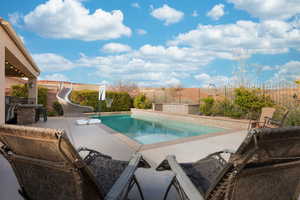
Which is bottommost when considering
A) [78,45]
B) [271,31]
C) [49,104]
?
[49,104]

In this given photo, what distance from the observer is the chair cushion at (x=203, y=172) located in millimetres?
1721

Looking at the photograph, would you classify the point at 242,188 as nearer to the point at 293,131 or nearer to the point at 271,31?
the point at 293,131

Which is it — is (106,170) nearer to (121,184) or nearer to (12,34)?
(121,184)

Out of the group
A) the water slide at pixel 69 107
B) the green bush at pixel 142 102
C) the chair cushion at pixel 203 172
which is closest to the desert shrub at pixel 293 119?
the chair cushion at pixel 203 172

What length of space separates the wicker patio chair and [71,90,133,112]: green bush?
12.0m

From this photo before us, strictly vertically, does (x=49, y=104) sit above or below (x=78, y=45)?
below

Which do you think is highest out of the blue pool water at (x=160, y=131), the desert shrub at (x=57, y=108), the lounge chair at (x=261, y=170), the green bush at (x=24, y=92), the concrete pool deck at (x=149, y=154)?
the green bush at (x=24, y=92)

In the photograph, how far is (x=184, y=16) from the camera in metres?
15.8

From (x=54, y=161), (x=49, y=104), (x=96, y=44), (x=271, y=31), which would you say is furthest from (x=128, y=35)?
(x=54, y=161)

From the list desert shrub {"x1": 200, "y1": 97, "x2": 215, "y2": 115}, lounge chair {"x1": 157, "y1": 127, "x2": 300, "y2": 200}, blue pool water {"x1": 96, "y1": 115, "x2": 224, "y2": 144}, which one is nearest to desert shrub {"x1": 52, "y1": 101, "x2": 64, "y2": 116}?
blue pool water {"x1": 96, "y1": 115, "x2": 224, "y2": 144}

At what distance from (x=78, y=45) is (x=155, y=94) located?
1127 centimetres

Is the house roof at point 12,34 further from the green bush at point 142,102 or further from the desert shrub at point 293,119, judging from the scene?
the green bush at point 142,102

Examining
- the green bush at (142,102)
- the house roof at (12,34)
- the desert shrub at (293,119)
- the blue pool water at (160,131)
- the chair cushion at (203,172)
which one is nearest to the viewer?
the chair cushion at (203,172)

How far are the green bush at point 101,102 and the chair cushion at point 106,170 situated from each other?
11223mm
